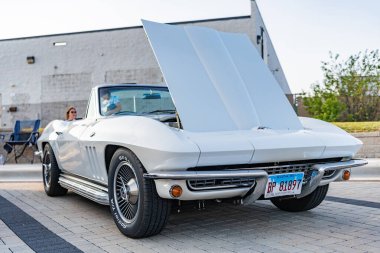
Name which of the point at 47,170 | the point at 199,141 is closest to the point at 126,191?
the point at 199,141

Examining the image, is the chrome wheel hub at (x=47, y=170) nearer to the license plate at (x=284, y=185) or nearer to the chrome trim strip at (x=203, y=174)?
the chrome trim strip at (x=203, y=174)

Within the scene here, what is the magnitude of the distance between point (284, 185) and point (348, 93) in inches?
477

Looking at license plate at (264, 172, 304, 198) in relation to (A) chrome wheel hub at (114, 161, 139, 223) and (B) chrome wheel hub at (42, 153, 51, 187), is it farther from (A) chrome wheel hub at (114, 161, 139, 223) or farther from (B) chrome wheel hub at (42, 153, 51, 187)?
(B) chrome wheel hub at (42, 153, 51, 187)

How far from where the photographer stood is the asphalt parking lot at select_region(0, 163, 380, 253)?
3328 millimetres

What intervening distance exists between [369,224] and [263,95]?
1609 millimetres

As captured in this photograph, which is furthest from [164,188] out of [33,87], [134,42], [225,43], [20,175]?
[33,87]

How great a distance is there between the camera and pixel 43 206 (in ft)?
17.2

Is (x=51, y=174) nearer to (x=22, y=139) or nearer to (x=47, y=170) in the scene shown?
(x=47, y=170)

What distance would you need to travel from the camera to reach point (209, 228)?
3.92 meters

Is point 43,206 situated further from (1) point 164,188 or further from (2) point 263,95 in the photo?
(2) point 263,95

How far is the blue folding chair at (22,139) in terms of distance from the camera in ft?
34.4

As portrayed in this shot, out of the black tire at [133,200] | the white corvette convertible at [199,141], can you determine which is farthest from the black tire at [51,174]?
the black tire at [133,200]

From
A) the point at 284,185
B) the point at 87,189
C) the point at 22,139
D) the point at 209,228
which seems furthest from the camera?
the point at 22,139

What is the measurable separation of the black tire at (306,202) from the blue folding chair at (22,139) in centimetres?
765
